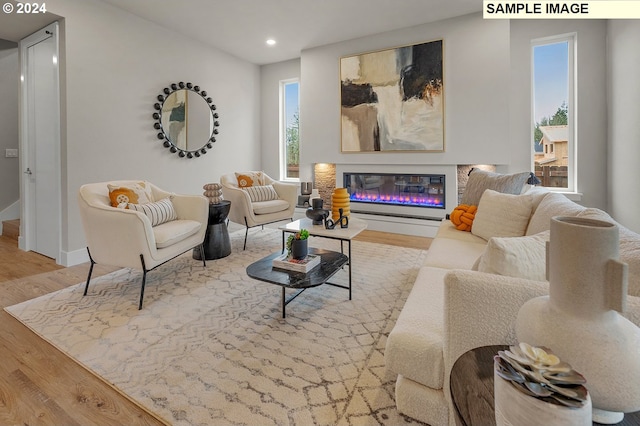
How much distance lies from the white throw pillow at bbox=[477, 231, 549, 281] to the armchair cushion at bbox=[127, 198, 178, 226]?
2629mm

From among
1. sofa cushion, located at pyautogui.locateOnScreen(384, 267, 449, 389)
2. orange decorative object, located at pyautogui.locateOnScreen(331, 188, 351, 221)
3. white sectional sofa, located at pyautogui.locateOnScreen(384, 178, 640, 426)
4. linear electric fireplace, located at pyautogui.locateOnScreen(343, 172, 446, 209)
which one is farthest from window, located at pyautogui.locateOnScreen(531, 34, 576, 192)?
sofa cushion, located at pyautogui.locateOnScreen(384, 267, 449, 389)

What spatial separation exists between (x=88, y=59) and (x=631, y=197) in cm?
567

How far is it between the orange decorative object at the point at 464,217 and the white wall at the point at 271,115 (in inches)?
151

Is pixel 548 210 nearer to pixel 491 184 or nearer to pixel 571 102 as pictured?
pixel 491 184

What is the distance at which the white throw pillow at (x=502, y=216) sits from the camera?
→ 227cm

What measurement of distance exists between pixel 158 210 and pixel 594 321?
3.00 m

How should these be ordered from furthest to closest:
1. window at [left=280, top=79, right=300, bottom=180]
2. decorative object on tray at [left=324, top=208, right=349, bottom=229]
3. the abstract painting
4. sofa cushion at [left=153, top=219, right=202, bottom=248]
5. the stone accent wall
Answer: window at [left=280, top=79, right=300, bottom=180]
the stone accent wall
the abstract painting
decorative object on tray at [left=324, top=208, right=349, bottom=229]
sofa cushion at [left=153, top=219, right=202, bottom=248]

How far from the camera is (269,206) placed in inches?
159

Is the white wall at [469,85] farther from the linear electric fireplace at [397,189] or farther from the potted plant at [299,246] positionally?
the potted plant at [299,246]

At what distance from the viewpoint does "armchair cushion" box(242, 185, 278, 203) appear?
13.7ft

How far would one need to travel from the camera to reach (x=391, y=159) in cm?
469

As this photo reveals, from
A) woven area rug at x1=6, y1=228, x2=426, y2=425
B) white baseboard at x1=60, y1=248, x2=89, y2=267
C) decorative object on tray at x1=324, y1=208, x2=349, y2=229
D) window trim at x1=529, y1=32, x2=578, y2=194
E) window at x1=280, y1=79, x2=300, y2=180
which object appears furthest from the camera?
window at x1=280, y1=79, x2=300, y2=180

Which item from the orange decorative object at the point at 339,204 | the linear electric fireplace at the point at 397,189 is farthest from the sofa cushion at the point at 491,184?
the linear electric fireplace at the point at 397,189

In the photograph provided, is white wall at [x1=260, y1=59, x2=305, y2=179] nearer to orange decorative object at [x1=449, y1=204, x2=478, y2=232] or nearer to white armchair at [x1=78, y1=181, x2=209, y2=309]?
white armchair at [x1=78, y1=181, x2=209, y2=309]
